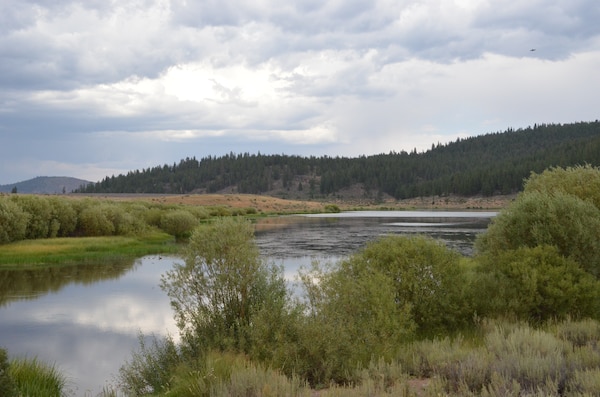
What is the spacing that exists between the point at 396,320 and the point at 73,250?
109 ft

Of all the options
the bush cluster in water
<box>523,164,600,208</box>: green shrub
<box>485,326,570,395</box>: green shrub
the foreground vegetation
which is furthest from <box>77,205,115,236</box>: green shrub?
<box>485,326,570,395</box>: green shrub

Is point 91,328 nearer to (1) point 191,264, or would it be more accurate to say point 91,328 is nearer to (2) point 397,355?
(1) point 191,264

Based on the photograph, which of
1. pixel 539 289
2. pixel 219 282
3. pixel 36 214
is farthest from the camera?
pixel 36 214

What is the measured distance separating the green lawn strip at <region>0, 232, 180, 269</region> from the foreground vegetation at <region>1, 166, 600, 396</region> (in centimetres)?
2459

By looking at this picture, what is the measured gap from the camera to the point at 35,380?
37.4ft

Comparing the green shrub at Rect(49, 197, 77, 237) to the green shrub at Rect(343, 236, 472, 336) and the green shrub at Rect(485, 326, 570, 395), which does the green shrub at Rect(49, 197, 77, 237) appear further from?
the green shrub at Rect(485, 326, 570, 395)

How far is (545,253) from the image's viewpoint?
15516 mm

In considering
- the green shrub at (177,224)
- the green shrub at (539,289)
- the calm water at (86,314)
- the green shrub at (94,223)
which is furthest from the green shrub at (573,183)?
the green shrub at (177,224)

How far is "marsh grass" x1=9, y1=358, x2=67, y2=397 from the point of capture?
35.5 feet

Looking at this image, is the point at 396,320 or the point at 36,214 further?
the point at 36,214

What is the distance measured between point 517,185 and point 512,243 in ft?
510

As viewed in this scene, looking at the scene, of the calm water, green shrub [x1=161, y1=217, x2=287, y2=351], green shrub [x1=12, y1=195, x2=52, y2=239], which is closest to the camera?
green shrub [x1=161, y1=217, x2=287, y2=351]

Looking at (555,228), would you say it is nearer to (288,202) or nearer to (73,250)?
(73,250)

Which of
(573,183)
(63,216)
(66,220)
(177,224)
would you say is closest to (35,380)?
(573,183)
